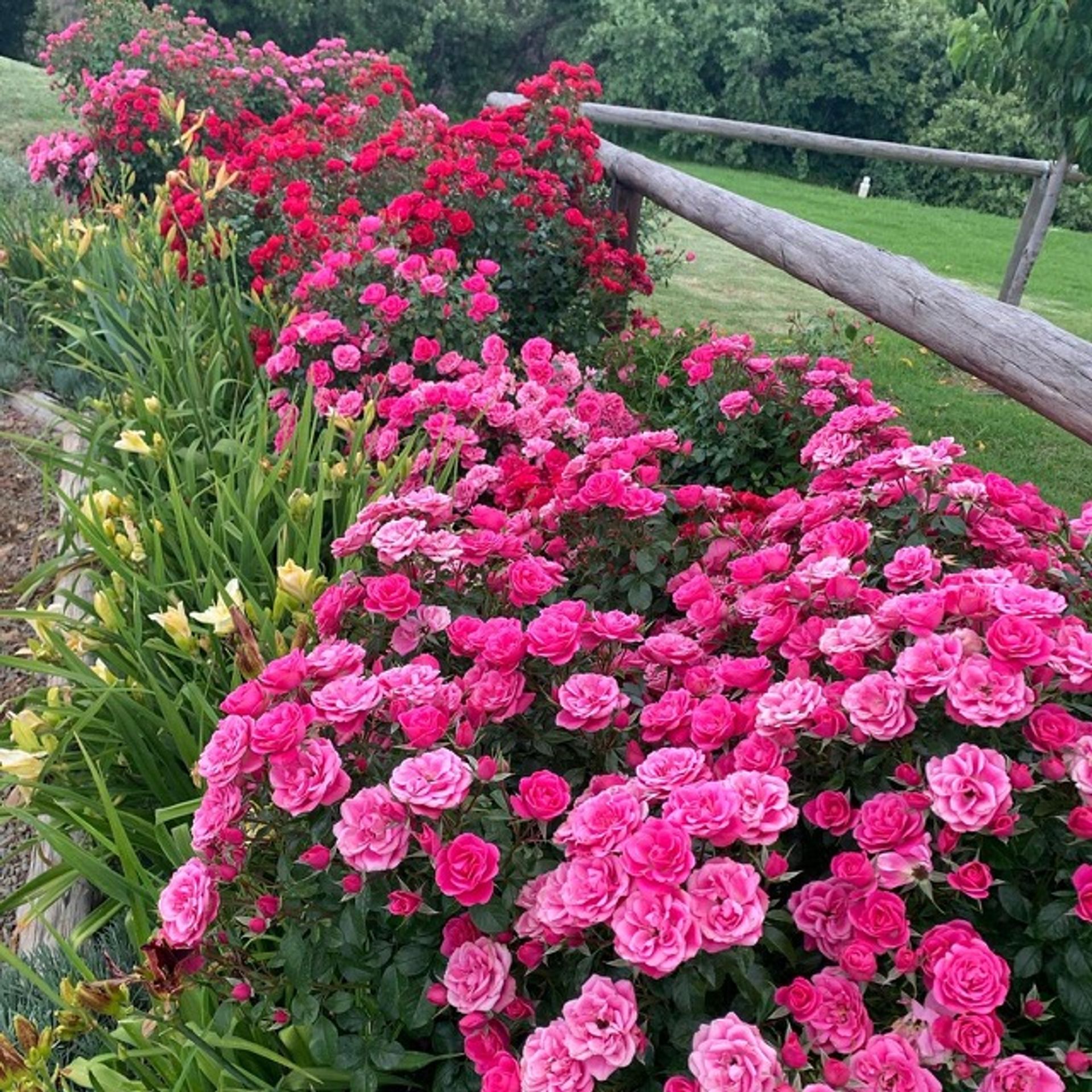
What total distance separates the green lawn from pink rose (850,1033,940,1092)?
1047 centimetres

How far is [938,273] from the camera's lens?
10898 mm

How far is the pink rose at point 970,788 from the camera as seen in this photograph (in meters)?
1.09

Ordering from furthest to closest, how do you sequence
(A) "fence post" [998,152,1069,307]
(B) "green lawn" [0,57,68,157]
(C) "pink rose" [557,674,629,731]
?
(B) "green lawn" [0,57,68,157] < (A) "fence post" [998,152,1069,307] < (C) "pink rose" [557,674,629,731]

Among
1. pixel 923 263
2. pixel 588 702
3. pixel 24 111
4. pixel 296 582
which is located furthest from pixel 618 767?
pixel 24 111

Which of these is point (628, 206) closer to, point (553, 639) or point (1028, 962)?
point (553, 639)

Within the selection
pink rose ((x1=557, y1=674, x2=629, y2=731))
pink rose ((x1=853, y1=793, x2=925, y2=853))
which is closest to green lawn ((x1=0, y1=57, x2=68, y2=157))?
pink rose ((x1=557, y1=674, x2=629, y2=731))

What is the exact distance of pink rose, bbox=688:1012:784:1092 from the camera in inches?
38.3

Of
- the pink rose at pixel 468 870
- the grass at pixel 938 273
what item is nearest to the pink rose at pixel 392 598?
the pink rose at pixel 468 870

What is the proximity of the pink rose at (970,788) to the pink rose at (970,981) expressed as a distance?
14 centimetres

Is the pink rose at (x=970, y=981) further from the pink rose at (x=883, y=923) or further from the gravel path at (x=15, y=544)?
the gravel path at (x=15, y=544)

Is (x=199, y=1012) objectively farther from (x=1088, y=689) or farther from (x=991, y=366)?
(x=991, y=366)

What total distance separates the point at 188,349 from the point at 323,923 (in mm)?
2350

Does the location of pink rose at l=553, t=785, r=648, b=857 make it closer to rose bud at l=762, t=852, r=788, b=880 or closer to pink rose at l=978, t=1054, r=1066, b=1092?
rose bud at l=762, t=852, r=788, b=880

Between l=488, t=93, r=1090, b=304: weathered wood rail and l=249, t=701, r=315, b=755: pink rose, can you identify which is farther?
l=488, t=93, r=1090, b=304: weathered wood rail
